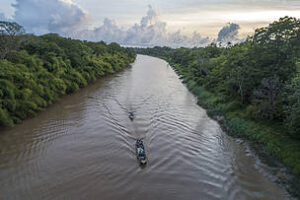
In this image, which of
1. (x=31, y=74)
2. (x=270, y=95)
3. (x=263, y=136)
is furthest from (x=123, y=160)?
(x=31, y=74)

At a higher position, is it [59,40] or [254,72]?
[59,40]

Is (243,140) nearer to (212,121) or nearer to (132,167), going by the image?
(212,121)

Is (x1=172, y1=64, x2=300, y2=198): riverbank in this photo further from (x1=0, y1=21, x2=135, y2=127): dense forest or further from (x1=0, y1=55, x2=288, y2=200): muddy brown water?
(x1=0, y1=21, x2=135, y2=127): dense forest

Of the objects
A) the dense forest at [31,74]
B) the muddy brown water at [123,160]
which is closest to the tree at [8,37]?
the dense forest at [31,74]

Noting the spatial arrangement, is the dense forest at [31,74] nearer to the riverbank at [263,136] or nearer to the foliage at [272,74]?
the riverbank at [263,136]

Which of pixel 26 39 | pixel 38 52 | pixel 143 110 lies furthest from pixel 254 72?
pixel 26 39

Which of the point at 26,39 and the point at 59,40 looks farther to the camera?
the point at 59,40
